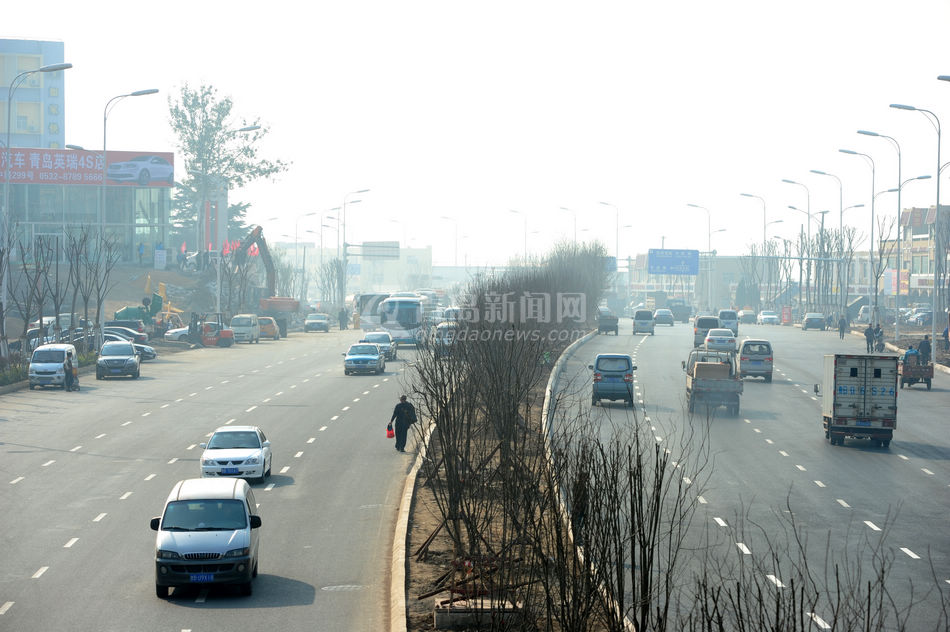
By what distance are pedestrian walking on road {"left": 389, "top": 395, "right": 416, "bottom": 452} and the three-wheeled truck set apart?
2323 centimetres

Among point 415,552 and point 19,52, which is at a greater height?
point 19,52

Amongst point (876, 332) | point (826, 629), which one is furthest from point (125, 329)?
point (826, 629)

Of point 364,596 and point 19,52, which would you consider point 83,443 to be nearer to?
point 364,596

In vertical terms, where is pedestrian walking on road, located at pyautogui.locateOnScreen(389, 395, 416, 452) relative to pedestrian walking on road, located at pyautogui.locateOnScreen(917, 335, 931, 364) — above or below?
below

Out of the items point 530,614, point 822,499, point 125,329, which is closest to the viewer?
point 530,614

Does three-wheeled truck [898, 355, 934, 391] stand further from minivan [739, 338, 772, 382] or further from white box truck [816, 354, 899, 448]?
white box truck [816, 354, 899, 448]

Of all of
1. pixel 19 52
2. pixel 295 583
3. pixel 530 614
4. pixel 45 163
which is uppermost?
pixel 19 52

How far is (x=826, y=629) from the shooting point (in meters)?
13.8

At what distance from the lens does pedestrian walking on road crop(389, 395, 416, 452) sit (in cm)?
2757

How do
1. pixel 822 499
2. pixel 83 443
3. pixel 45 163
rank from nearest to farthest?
pixel 822 499 < pixel 83 443 < pixel 45 163

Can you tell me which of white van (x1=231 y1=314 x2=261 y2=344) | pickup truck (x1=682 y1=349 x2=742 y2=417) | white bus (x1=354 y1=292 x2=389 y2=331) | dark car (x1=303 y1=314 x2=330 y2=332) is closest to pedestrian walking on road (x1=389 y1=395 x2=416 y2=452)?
pickup truck (x1=682 y1=349 x2=742 y2=417)

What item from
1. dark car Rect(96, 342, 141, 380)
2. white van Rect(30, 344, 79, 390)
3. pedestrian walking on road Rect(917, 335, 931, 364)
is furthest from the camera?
pedestrian walking on road Rect(917, 335, 931, 364)

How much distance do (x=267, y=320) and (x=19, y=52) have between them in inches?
3345

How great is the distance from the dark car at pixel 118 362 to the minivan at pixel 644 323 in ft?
127
